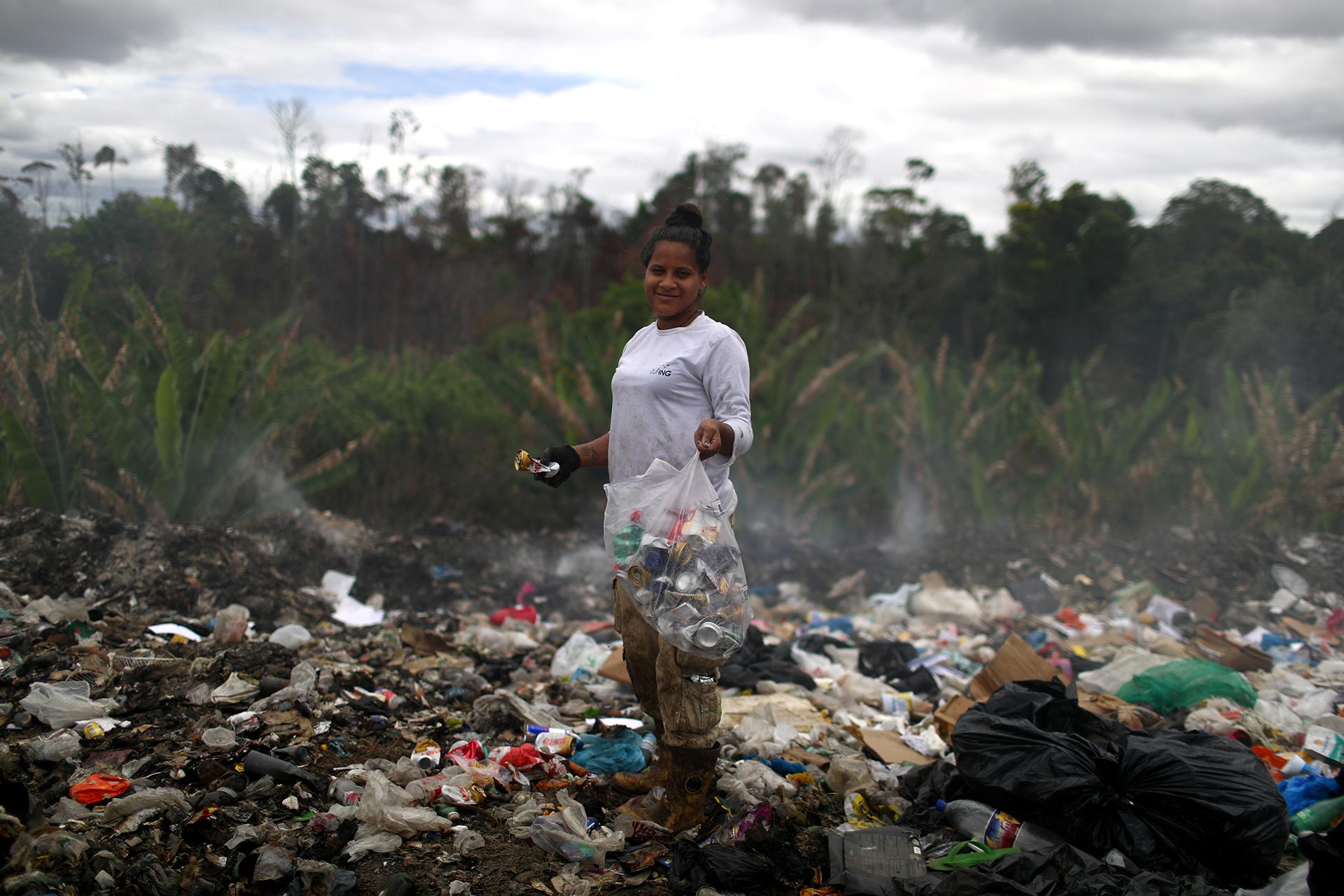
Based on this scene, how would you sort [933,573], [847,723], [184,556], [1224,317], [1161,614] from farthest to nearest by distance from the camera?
1. [1224,317]
2. [933,573]
3. [1161,614]
4. [184,556]
5. [847,723]

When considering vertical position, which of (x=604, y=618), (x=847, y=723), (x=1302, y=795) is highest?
(x=1302, y=795)

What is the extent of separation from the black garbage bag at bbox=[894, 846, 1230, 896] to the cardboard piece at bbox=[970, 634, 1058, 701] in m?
1.44

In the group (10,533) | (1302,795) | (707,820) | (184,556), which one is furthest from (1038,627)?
(10,533)

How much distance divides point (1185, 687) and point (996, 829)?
185cm

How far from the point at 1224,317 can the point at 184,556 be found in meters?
15.1

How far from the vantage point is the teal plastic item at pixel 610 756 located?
314 centimetres

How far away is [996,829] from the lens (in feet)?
8.73

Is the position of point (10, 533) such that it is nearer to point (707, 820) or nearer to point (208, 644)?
point (208, 644)

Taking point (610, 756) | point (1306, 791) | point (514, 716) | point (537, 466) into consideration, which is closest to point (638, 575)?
point (537, 466)

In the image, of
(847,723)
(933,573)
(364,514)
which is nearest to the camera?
(847,723)

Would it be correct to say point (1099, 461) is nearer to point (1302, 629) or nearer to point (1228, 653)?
point (1302, 629)

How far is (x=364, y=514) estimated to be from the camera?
24.7 ft

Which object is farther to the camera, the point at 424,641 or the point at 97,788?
the point at 424,641

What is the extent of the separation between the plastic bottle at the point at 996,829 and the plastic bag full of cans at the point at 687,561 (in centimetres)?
95
